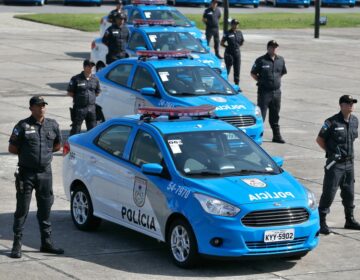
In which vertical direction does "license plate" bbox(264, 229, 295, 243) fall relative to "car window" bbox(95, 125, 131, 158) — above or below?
below

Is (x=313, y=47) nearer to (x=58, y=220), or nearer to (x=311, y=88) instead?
(x=311, y=88)

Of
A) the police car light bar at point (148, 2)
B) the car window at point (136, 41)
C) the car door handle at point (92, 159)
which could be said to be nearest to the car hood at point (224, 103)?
the car door handle at point (92, 159)

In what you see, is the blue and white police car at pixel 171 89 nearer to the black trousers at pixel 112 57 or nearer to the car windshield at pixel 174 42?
the black trousers at pixel 112 57

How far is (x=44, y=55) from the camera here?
107ft

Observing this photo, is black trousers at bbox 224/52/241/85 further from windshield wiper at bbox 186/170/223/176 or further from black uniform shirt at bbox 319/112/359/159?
windshield wiper at bbox 186/170/223/176

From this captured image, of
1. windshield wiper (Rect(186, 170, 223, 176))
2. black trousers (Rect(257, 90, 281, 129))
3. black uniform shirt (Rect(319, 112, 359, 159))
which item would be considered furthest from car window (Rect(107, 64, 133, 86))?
windshield wiper (Rect(186, 170, 223, 176))

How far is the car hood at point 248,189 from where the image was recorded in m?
11.3

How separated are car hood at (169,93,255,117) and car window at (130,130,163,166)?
5.54 meters

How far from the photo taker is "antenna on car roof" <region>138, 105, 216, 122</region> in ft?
41.9

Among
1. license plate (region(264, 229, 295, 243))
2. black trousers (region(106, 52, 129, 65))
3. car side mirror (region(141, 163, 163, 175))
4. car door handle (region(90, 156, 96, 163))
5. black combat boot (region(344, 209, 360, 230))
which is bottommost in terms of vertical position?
black combat boot (region(344, 209, 360, 230))

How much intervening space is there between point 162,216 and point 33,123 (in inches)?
68.4

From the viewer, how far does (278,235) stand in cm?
1124

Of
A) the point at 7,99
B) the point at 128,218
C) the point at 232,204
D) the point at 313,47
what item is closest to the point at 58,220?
the point at 128,218

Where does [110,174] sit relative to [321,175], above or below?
above
